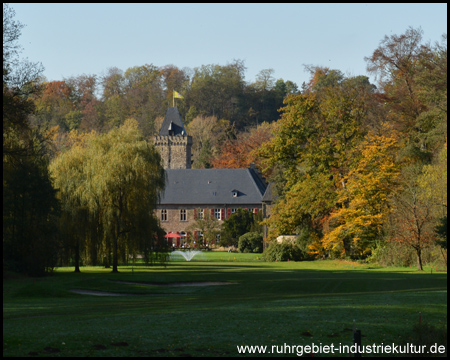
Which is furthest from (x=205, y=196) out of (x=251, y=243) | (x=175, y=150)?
(x=175, y=150)

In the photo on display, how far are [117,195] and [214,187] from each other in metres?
47.4

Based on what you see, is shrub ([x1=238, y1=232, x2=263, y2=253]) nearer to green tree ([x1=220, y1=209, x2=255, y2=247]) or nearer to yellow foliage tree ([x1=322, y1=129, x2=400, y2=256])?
green tree ([x1=220, y1=209, x2=255, y2=247])

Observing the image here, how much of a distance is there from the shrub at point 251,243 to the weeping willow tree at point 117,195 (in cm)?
3287

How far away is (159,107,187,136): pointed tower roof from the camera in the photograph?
106 metres

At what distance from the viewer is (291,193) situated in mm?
51469

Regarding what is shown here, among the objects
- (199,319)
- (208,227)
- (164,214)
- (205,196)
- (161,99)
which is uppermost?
(161,99)

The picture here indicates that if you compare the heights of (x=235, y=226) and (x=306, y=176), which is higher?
(x=306, y=176)

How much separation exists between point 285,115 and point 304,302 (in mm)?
30917

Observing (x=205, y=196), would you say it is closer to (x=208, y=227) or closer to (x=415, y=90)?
(x=208, y=227)

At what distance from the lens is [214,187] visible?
277 ft

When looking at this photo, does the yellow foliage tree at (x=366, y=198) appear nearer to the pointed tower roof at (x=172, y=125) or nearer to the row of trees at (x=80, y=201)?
the row of trees at (x=80, y=201)

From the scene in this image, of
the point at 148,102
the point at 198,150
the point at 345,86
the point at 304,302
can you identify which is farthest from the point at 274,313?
the point at 148,102

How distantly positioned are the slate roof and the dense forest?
70.4 ft

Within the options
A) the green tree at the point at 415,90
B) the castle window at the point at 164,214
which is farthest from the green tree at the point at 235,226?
the green tree at the point at 415,90
